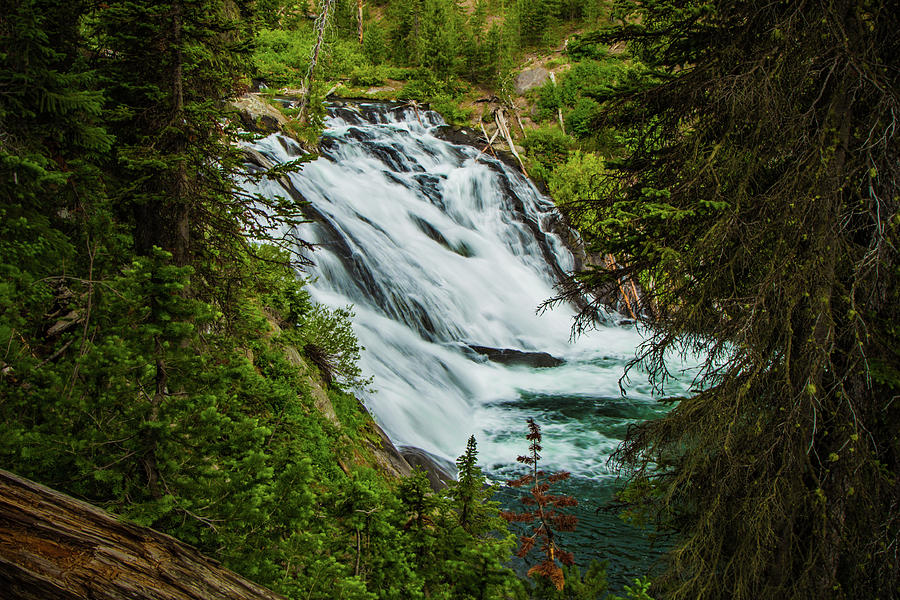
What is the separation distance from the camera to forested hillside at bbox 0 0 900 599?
2.64m

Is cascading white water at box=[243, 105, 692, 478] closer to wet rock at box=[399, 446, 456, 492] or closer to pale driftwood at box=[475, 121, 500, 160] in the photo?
wet rock at box=[399, 446, 456, 492]

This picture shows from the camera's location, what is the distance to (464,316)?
606 inches

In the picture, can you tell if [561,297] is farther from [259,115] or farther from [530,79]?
[530,79]

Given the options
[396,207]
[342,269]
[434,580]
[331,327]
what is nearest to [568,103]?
[396,207]

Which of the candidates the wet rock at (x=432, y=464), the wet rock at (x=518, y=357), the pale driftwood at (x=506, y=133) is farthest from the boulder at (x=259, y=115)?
the pale driftwood at (x=506, y=133)

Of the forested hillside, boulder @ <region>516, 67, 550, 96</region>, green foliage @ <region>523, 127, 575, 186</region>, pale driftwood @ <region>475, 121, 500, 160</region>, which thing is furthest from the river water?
boulder @ <region>516, 67, 550, 96</region>

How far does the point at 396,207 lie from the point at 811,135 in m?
14.7

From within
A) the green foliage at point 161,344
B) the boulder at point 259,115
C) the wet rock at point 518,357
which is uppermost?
the boulder at point 259,115

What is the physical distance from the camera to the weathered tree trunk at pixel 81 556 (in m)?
1.93

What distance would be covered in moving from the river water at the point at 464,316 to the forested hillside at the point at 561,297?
3461 mm

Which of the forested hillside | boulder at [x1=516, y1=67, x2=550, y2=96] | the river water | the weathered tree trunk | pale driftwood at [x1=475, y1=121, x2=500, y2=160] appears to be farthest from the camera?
boulder at [x1=516, y1=67, x2=550, y2=96]

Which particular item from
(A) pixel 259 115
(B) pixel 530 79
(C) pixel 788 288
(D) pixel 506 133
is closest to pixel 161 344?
(C) pixel 788 288

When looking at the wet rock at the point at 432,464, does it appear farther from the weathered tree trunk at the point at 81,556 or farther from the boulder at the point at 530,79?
the boulder at the point at 530,79

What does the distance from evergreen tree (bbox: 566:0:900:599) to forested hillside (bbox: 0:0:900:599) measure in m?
0.03
